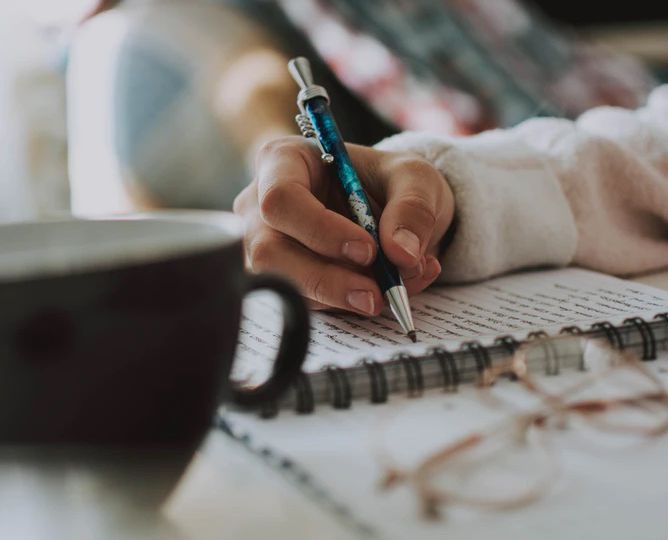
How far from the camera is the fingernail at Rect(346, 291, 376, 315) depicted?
0.40 meters

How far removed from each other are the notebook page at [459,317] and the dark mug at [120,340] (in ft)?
0.32

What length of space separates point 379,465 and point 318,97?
25 centimetres

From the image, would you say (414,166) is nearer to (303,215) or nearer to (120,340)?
(303,215)

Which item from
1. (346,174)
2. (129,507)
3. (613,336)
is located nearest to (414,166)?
(346,174)

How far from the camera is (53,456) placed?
0.21 meters

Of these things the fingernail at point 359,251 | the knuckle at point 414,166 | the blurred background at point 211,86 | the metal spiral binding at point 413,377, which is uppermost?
the knuckle at point 414,166

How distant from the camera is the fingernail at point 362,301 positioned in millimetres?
403

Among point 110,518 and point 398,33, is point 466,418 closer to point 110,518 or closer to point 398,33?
point 110,518

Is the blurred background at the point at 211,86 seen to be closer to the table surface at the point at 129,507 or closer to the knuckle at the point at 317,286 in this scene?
the knuckle at the point at 317,286

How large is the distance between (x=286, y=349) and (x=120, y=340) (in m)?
0.07

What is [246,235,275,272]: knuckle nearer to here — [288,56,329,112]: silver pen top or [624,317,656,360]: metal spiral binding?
[288,56,329,112]: silver pen top

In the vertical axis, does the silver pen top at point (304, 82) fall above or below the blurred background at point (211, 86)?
above

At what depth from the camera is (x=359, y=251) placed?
0.39 metres

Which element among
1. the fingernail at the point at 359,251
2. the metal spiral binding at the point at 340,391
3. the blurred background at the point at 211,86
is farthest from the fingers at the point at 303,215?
the blurred background at the point at 211,86
